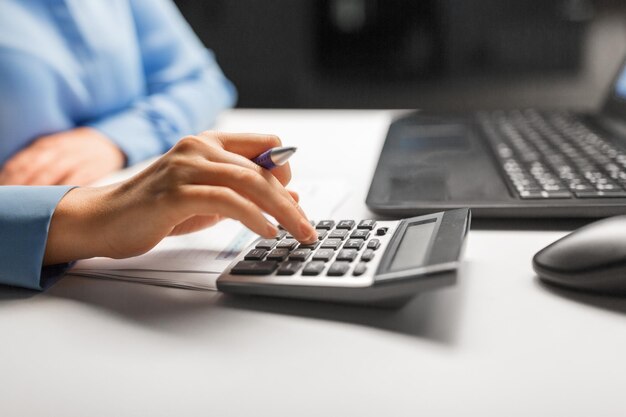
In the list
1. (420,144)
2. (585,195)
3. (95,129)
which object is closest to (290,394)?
(585,195)

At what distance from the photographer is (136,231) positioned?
423 mm

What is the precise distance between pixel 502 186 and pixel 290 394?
319 millimetres

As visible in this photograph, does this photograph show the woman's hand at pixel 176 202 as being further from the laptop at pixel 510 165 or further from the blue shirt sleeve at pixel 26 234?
the laptop at pixel 510 165

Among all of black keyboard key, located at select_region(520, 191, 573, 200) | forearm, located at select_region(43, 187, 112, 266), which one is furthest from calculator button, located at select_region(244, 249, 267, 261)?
black keyboard key, located at select_region(520, 191, 573, 200)

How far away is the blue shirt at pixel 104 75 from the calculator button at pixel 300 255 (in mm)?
208

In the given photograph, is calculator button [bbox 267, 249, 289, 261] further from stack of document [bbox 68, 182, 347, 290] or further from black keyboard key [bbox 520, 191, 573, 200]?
black keyboard key [bbox 520, 191, 573, 200]

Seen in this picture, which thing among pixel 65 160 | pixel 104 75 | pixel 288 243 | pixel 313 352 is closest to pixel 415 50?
pixel 104 75

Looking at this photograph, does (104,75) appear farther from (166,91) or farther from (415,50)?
(415,50)

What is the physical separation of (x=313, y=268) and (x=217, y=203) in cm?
8

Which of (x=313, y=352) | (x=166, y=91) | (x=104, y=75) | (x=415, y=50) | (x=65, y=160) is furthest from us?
(x=415, y=50)

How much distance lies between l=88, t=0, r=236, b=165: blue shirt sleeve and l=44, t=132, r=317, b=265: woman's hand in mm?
350

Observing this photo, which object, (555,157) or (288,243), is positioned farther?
(555,157)

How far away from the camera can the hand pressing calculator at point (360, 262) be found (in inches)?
13.9

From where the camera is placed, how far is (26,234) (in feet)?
1.45
